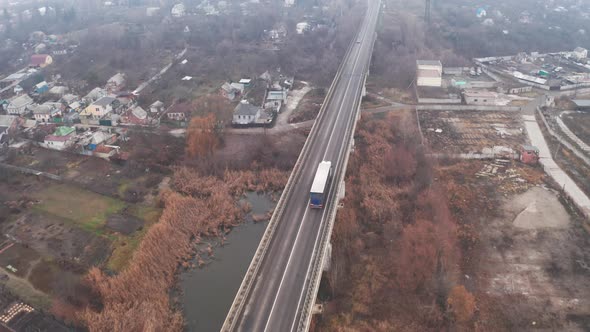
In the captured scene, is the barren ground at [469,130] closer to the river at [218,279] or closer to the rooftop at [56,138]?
the river at [218,279]

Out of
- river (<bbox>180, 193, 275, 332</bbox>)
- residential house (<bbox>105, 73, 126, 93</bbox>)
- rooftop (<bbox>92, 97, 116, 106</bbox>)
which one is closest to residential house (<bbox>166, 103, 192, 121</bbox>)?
rooftop (<bbox>92, 97, 116, 106</bbox>)

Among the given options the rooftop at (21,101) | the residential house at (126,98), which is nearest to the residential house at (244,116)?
the residential house at (126,98)

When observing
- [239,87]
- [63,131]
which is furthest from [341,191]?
[63,131]

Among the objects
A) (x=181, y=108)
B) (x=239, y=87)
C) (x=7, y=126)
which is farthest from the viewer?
(x=239, y=87)

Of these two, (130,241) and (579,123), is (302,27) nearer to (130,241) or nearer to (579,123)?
(579,123)

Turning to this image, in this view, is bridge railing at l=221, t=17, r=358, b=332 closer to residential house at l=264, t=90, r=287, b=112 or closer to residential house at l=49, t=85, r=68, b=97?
residential house at l=264, t=90, r=287, b=112

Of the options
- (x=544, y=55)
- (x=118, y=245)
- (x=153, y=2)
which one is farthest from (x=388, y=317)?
(x=153, y=2)
